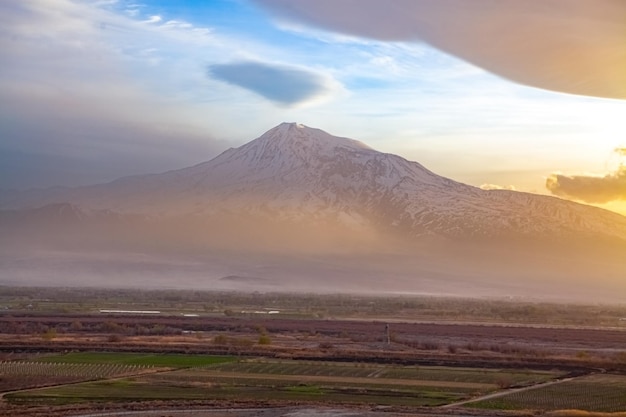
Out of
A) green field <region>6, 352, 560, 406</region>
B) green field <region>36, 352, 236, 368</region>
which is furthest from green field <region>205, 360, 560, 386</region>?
green field <region>36, 352, 236, 368</region>

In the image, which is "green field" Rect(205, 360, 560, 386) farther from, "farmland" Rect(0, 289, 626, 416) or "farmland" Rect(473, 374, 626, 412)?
"farmland" Rect(473, 374, 626, 412)

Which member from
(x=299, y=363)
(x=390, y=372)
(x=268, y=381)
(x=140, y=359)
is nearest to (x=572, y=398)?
(x=390, y=372)

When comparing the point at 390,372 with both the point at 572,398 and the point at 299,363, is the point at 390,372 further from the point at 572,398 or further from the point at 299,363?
the point at 572,398

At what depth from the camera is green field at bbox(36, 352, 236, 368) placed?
47.0m

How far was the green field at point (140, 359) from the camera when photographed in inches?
1852

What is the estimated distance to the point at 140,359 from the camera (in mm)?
48719

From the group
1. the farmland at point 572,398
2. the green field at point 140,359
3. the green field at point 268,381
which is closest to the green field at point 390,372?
the green field at point 268,381

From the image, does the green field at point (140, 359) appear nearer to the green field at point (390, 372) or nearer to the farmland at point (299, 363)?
the farmland at point (299, 363)

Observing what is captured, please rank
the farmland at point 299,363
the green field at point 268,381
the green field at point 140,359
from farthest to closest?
the green field at point 140,359
the green field at point 268,381
the farmland at point 299,363

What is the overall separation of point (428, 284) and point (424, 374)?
148m

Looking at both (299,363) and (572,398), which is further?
(299,363)

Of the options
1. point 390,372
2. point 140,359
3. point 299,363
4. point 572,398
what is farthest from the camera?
point 140,359

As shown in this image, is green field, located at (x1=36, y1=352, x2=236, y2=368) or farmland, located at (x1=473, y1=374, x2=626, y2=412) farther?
green field, located at (x1=36, y1=352, x2=236, y2=368)

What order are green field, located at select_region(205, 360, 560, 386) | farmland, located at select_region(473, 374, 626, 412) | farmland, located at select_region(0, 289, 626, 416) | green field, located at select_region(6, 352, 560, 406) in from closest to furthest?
farmland, located at select_region(473, 374, 626, 412) < farmland, located at select_region(0, 289, 626, 416) < green field, located at select_region(6, 352, 560, 406) < green field, located at select_region(205, 360, 560, 386)
